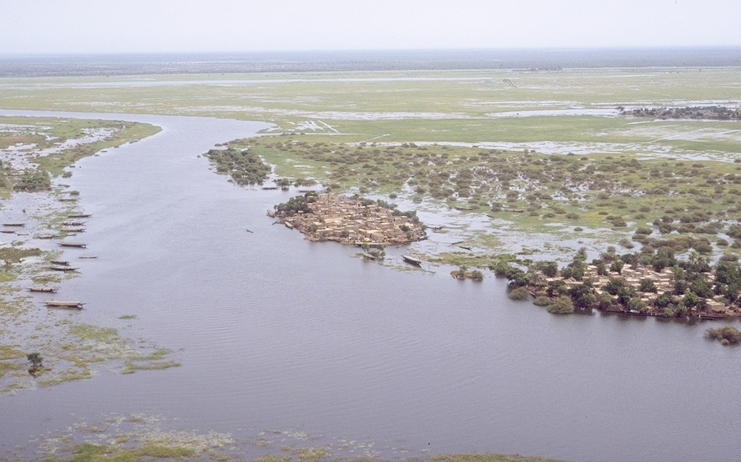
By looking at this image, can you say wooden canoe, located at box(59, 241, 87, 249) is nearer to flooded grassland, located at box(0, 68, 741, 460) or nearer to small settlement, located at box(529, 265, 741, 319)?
flooded grassland, located at box(0, 68, 741, 460)

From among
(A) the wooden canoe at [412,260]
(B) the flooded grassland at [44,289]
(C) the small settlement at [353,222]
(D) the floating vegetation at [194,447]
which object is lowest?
(D) the floating vegetation at [194,447]

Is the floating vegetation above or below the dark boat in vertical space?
below

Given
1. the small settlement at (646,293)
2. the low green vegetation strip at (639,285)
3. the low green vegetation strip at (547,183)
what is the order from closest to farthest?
the small settlement at (646,293) → the low green vegetation strip at (639,285) → the low green vegetation strip at (547,183)

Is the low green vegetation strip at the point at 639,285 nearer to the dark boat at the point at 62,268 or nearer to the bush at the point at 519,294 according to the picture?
the bush at the point at 519,294

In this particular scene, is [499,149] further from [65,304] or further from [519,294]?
[65,304]

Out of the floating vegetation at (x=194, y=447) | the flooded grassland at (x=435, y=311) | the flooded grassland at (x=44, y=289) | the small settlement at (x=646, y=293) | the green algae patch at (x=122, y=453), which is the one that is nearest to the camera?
the green algae patch at (x=122, y=453)

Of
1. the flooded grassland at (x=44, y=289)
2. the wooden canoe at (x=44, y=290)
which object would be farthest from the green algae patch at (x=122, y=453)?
the wooden canoe at (x=44, y=290)

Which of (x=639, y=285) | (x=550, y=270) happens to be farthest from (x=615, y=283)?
(x=550, y=270)

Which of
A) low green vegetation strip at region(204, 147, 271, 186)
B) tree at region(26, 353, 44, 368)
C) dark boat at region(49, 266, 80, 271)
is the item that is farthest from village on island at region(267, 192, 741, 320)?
low green vegetation strip at region(204, 147, 271, 186)
